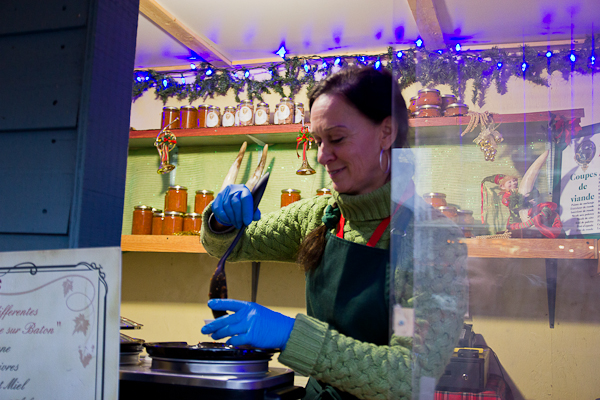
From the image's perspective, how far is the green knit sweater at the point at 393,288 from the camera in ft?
1.85

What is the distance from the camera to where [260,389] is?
2.33ft

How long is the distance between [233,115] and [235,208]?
1705mm

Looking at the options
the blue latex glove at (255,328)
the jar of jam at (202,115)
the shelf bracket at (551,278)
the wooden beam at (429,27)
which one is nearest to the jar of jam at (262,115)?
the jar of jam at (202,115)

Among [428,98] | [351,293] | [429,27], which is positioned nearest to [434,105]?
[428,98]

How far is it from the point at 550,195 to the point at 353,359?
429 mm

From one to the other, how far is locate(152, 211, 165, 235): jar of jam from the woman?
1526 millimetres

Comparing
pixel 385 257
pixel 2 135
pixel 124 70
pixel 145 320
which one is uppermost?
pixel 124 70

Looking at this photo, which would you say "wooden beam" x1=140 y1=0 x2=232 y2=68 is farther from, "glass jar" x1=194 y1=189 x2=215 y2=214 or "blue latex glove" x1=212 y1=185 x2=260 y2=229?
"blue latex glove" x1=212 y1=185 x2=260 y2=229

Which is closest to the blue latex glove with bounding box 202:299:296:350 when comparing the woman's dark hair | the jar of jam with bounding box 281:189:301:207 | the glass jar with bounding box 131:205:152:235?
the woman's dark hair

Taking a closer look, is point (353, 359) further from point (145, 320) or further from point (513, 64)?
point (145, 320)

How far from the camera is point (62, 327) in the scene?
579mm

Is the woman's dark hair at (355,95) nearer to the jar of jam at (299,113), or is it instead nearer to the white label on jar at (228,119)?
the jar of jam at (299,113)

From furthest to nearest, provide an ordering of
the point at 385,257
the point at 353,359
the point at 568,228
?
the point at 385,257 → the point at 353,359 → the point at 568,228

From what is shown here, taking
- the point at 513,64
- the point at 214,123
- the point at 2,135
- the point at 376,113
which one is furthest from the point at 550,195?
the point at 214,123
